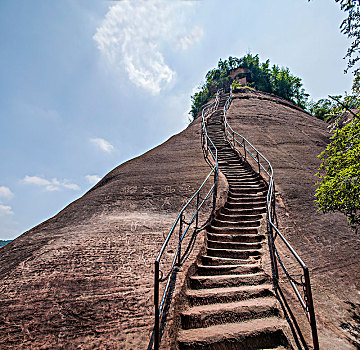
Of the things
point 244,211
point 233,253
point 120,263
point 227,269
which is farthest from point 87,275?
point 244,211

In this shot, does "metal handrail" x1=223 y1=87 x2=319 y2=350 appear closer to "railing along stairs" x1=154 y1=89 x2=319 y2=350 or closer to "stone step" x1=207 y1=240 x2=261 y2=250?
"railing along stairs" x1=154 y1=89 x2=319 y2=350

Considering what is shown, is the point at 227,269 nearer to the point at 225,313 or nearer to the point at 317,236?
the point at 225,313

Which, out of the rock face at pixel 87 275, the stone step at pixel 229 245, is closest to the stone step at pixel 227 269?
the stone step at pixel 229 245

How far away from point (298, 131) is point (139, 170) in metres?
11.0

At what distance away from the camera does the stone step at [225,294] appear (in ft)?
12.0

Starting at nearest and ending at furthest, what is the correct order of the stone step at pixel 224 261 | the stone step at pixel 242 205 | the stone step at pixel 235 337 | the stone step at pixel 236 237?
1. the stone step at pixel 235 337
2. the stone step at pixel 224 261
3. the stone step at pixel 236 237
4. the stone step at pixel 242 205

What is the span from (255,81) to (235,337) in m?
34.2

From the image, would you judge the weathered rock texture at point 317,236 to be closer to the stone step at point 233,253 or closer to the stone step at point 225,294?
the stone step at point 225,294

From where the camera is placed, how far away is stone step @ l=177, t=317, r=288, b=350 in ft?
9.65

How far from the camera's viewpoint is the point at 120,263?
418cm

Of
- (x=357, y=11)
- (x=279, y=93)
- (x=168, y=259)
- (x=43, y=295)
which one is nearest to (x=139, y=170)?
(x=168, y=259)

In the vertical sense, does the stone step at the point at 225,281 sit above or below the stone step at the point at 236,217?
below

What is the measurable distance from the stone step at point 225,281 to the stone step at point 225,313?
0.46 m

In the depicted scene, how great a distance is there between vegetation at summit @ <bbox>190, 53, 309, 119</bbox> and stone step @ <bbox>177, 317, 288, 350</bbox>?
29.3m
